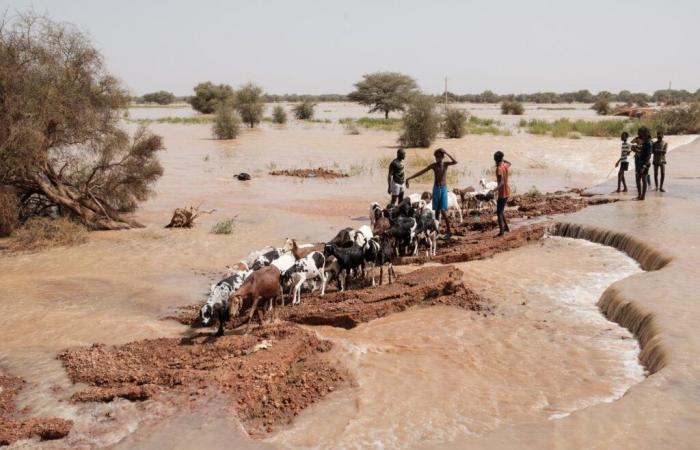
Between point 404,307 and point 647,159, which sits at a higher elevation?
point 647,159

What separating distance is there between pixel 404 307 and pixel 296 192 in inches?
517

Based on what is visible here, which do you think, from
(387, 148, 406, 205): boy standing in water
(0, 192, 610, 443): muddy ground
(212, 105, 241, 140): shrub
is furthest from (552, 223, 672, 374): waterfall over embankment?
(212, 105, 241, 140): shrub

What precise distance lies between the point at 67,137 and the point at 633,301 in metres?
13.4

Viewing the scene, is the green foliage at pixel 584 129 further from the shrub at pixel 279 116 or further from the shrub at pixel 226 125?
the shrub at pixel 279 116

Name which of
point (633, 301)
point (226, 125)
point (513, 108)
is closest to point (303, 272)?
point (633, 301)

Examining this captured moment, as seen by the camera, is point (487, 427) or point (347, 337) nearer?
point (487, 427)

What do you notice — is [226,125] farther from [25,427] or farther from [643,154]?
[25,427]

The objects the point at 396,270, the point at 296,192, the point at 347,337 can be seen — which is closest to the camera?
the point at 347,337

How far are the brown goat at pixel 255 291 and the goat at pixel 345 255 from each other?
53.9 inches

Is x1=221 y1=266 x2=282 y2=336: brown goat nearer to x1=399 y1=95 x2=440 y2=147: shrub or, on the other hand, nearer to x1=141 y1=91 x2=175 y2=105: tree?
x1=399 y1=95 x2=440 y2=147: shrub

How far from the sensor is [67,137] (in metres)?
15.2

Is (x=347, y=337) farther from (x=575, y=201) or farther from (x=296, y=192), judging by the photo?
(x=296, y=192)

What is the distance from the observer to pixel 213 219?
16.9 metres

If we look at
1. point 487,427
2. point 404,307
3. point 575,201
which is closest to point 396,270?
point 404,307
